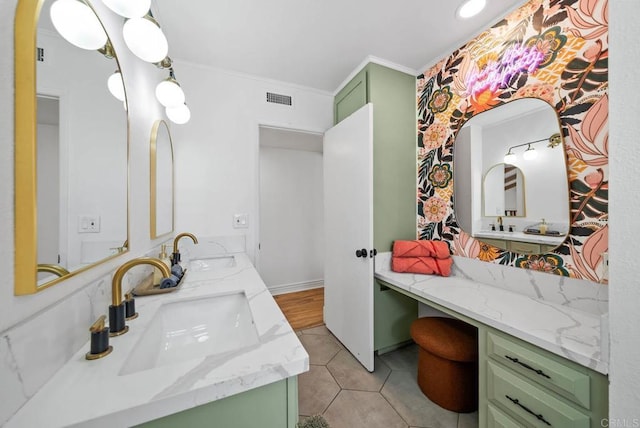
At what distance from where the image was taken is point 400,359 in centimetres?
177

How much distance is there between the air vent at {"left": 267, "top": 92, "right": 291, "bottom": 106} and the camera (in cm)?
210

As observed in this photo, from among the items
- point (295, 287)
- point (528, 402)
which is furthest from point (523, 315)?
point (295, 287)

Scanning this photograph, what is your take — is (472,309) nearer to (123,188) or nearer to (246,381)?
(246,381)

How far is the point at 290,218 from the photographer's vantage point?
3311 millimetres

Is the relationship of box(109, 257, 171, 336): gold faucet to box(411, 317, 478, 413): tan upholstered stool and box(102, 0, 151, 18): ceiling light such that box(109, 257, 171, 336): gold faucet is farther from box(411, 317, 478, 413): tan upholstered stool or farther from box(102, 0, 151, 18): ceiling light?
box(411, 317, 478, 413): tan upholstered stool

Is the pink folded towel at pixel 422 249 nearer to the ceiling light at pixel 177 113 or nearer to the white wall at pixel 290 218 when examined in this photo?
the ceiling light at pixel 177 113

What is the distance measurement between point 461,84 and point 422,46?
416mm

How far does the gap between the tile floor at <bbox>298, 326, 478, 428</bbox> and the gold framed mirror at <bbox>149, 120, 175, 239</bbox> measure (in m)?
1.44

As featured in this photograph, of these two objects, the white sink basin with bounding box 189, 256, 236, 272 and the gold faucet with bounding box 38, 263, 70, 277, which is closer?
the gold faucet with bounding box 38, 263, 70, 277

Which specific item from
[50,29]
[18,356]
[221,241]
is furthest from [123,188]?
[221,241]

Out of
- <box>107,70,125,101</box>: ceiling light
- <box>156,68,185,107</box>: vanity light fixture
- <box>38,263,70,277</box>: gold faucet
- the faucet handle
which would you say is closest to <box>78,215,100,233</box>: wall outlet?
<box>38,263,70,277</box>: gold faucet

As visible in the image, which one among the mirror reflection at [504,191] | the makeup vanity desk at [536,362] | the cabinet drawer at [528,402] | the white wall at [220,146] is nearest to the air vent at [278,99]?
the white wall at [220,146]

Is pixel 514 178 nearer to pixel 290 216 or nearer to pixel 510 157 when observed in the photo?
pixel 510 157

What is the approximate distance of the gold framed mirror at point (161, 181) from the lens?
50.7 inches
